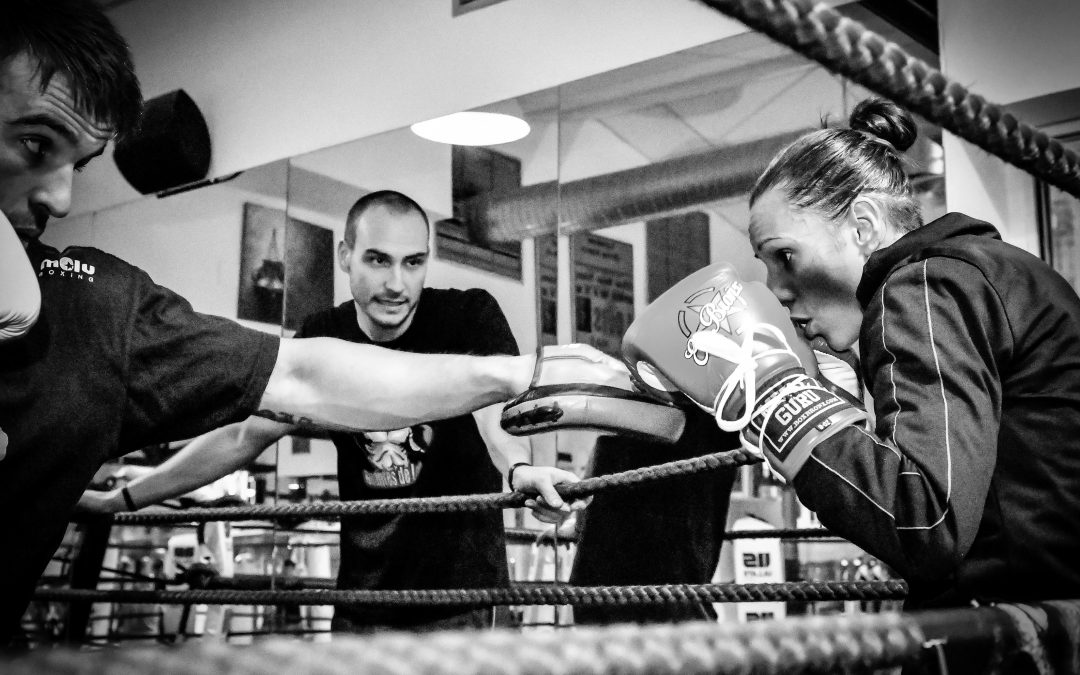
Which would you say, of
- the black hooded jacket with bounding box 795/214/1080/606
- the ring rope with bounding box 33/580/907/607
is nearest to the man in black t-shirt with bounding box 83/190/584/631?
the ring rope with bounding box 33/580/907/607

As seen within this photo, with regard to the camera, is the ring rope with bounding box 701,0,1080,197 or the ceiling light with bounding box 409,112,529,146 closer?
the ring rope with bounding box 701,0,1080,197

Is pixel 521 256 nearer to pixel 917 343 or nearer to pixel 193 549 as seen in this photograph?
pixel 917 343

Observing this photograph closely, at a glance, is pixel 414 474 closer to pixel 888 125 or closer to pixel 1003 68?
pixel 888 125

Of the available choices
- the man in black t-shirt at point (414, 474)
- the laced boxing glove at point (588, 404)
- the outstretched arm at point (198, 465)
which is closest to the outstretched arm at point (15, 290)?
the laced boxing glove at point (588, 404)

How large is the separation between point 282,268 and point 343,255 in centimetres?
47

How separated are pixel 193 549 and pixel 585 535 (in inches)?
110

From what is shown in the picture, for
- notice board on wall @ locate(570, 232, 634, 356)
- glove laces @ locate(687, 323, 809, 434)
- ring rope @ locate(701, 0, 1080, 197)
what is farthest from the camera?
notice board on wall @ locate(570, 232, 634, 356)

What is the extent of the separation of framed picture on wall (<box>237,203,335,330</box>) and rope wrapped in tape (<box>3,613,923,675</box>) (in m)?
3.04

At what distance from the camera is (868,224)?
121 cm

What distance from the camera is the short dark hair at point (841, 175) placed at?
1220 mm

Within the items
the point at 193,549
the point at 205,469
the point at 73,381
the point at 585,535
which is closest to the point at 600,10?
the point at 585,535

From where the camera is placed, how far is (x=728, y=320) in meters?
1.13

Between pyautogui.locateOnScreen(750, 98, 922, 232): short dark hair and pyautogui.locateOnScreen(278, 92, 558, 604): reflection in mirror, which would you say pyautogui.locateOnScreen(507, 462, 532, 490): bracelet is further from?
pyautogui.locateOnScreen(750, 98, 922, 232): short dark hair

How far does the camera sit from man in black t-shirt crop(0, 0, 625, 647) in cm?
119
